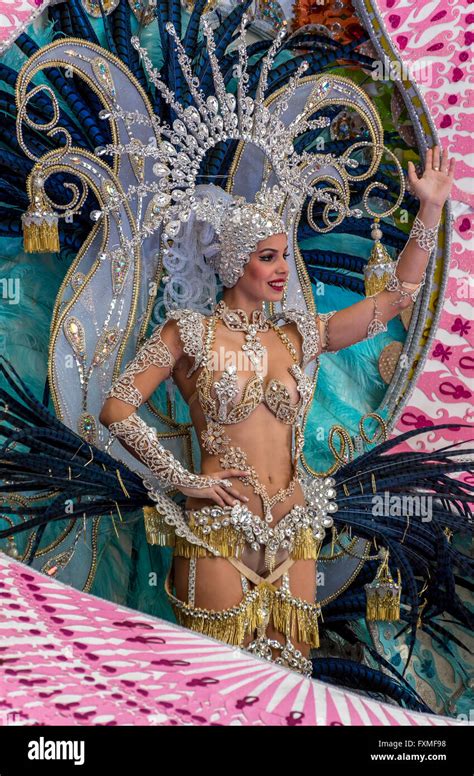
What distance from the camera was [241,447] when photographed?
10.3ft

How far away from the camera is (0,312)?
3.39 metres

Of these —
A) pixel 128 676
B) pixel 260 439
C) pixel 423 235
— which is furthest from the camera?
pixel 423 235

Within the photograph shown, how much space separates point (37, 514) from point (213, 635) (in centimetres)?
56

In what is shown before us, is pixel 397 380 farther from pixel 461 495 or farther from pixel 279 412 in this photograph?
pixel 279 412

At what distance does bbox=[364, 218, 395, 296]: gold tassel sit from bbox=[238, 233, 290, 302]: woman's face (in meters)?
0.42

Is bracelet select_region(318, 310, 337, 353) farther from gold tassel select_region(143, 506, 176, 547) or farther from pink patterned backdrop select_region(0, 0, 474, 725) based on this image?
pink patterned backdrop select_region(0, 0, 474, 725)

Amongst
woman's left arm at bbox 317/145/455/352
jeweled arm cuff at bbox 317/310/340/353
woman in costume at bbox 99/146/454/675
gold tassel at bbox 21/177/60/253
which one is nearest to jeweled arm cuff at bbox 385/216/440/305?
woman's left arm at bbox 317/145/455/352

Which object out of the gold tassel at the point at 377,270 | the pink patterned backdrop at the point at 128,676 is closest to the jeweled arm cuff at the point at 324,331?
the gold tassel at the point at 377,270

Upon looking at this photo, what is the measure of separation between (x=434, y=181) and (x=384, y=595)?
118 centimetres

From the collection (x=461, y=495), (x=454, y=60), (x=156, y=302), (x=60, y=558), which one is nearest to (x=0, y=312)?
(x=156, y=302)

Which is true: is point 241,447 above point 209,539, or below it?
above

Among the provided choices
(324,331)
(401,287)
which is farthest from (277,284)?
(401,287)

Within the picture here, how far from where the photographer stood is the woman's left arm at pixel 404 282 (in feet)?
11.1

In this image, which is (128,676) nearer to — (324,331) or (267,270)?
(267,270)
